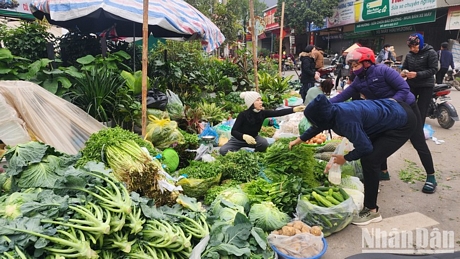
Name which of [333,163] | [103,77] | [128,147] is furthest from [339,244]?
[103,77]

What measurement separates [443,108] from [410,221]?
13.9 feet

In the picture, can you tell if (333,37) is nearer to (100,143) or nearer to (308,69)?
(308,69)

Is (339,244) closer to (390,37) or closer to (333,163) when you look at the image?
(333,163)

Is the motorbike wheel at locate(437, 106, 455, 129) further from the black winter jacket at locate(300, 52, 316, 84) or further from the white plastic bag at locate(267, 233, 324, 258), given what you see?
the white plastic bag at locate(267, 233, 324, 258)

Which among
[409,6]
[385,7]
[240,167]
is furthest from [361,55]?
[385,7]

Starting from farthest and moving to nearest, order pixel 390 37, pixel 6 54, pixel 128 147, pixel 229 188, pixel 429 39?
pixel 390 37 → pixel 429 39 → pixel 6 54 → pixel 229 188 → pixel 128 147

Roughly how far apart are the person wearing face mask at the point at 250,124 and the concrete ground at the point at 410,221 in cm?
166

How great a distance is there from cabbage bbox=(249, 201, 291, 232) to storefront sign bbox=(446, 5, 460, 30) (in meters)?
15.4

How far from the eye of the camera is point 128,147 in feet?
9.85

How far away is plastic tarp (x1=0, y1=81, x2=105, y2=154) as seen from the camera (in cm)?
360

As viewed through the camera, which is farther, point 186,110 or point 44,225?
point 186,110

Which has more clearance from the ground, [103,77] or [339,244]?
[103,77]

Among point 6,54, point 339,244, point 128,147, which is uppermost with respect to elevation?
point 6,54

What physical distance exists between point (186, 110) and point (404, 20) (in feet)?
52.2
